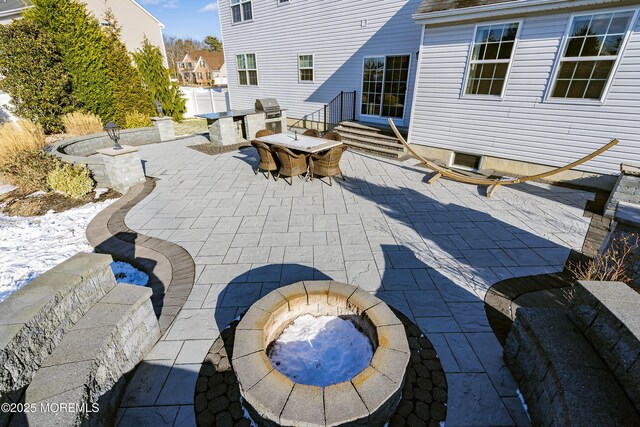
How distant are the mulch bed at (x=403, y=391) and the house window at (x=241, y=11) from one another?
15885 mm

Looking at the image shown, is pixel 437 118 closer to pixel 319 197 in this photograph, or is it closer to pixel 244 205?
pixel 319 197

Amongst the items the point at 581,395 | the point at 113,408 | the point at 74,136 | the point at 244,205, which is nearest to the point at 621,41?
the point at 581,395

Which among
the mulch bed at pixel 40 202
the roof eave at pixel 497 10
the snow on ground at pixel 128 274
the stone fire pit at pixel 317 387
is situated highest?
the roof eave at pixel 497 10

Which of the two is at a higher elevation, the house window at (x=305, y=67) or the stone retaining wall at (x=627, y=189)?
the house window at (x=305, y=67)

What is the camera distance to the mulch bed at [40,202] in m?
5.92

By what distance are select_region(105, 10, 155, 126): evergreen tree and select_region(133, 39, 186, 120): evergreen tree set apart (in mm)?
335

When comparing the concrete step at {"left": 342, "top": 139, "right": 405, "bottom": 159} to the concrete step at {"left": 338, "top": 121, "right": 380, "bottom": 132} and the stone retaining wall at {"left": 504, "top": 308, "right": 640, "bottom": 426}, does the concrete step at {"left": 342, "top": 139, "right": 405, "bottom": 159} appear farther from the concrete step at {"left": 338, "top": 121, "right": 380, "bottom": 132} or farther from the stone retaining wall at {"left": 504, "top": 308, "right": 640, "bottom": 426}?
the stone retaining wall at {"left": 504, "top": 308, "right": 640, "bottom": 426}

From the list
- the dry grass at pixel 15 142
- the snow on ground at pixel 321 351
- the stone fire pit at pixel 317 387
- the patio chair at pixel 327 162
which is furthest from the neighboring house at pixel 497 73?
the dry grass at pixel 15 142

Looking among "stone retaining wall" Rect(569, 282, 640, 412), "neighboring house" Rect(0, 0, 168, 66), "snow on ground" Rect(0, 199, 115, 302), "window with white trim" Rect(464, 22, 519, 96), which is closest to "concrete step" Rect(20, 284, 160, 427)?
"snow on ground" Rect(0, 199, 115, 302)

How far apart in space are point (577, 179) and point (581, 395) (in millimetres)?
7202

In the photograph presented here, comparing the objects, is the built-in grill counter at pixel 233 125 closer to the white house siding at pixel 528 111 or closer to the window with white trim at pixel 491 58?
the white house siding at pixel 528 111

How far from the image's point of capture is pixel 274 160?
25.0 feet

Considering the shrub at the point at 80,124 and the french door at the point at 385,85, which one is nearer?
the french door at the point at 385,85

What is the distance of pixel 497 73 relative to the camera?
7262 mm
